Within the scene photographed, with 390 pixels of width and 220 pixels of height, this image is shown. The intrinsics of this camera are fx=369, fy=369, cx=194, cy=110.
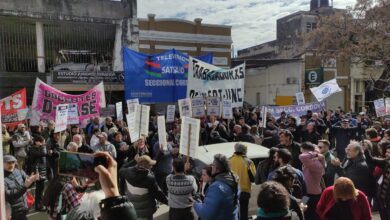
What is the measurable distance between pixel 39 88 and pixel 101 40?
1131 centimetres

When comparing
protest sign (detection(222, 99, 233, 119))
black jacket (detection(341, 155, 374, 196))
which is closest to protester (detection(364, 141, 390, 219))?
black jacket (detection(341, 155, 374, 196))

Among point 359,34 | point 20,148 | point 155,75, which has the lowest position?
point 20,148

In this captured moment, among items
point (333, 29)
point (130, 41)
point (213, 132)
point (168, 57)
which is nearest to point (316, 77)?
point (333, 29)

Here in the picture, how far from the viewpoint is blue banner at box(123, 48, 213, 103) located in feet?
45.9

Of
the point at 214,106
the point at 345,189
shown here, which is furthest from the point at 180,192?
the point at 214,106

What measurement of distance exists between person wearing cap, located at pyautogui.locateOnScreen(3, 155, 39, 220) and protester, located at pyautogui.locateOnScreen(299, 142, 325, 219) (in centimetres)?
361

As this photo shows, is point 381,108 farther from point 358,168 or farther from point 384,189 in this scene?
point 384,189

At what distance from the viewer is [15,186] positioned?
4.74 metres

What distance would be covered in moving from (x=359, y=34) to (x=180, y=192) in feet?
62.2

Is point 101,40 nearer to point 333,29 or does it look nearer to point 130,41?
point 130,41

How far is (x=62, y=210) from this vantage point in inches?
156

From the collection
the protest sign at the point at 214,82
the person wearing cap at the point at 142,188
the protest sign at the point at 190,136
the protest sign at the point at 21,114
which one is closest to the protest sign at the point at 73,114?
the protest sign at the point at 21,114

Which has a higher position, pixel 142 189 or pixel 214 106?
pixel 214 106

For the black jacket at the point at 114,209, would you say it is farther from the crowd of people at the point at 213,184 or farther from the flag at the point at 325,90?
the flag at the point at 325,90
